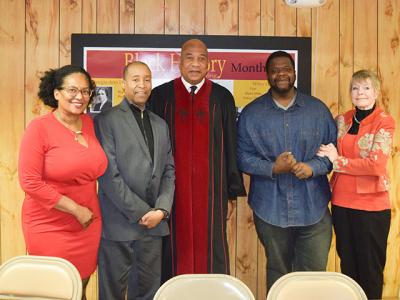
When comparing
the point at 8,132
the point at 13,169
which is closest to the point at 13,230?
the point at 13,169

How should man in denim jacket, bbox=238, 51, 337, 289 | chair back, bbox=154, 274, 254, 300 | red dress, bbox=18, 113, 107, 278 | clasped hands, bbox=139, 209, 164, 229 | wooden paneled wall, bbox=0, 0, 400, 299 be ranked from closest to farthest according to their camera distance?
1. chair back, bbox=154, 274, 254, 300
2. red dress, bbox=18, 113, 107, 278
3. clasped hands, bbox=139, 209, 164, 229
4. man in denim jacket, bbox=238, 51, 337, 289
5. wooden paneled wall, bbox=0, 0, 400, 299

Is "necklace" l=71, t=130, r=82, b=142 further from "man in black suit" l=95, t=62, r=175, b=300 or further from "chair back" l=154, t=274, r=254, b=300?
"chair back" l=154, t=274, r=254, b=300

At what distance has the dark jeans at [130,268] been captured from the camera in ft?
8.41

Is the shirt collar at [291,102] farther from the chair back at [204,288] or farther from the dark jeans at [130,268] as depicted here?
the chair back at [204,288]

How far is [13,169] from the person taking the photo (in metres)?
3.46

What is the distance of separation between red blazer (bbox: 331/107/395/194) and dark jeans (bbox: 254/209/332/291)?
30 centimetres

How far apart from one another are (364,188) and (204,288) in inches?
54.2

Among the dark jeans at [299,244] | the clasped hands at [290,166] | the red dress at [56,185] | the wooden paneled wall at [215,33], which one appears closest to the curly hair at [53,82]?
the red dress at [56,185]

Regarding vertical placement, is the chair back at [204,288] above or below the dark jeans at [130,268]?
above

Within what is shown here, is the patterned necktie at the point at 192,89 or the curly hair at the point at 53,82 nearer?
the curly hair at the point at 53,82

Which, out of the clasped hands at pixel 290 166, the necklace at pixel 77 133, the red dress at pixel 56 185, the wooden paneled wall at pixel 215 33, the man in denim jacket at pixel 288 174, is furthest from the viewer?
the wooden paneled wall at pixel 215 33

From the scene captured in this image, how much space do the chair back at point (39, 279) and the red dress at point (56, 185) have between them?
0.50 m

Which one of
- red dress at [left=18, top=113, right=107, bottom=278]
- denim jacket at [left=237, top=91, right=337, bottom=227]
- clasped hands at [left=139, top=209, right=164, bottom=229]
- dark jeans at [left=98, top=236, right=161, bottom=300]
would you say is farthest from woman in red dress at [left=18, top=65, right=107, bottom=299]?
denim jacket at [left=237, top=91, right=337, bottom=227]

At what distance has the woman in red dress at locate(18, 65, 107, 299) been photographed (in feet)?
7.35
